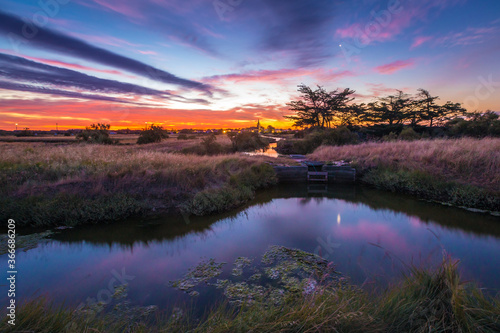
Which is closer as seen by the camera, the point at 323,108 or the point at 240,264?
the point at 240,264

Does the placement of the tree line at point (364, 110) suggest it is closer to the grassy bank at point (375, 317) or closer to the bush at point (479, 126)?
the bush at point (479, 126)

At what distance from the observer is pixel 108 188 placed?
916cm

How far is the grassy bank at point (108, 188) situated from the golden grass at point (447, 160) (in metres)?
7.95

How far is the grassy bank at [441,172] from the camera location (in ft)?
30.2

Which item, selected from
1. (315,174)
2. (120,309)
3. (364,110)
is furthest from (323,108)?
(120,309)

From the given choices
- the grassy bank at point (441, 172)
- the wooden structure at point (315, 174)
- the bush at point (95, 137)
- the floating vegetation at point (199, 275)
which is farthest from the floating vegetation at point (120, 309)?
the bush at point (95, 137)

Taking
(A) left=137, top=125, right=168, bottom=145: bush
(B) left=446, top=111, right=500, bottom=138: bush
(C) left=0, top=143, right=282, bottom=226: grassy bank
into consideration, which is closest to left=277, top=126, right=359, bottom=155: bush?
(B) left=446, top=111, right=500, bottom=138: bush

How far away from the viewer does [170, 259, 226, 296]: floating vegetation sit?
15.3 feet

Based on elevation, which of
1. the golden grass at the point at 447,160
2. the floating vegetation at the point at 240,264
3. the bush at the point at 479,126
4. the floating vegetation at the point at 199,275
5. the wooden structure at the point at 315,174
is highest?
the bush at the point at 479,126

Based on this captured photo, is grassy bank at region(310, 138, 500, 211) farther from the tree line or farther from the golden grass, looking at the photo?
the tree line

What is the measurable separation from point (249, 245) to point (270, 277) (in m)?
1.74

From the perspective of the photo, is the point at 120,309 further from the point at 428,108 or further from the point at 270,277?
the point at 428,108

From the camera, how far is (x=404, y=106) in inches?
1300

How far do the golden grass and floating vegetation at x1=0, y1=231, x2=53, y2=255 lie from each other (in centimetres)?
1482
